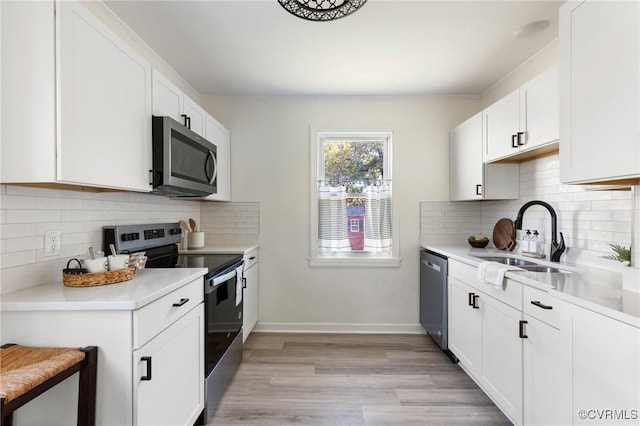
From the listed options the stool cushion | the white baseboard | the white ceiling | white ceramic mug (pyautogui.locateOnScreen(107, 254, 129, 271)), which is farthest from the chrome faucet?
the stool cushion

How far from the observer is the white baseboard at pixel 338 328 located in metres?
3.39

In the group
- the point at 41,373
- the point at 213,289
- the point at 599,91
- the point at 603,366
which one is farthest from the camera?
the point at 213,289

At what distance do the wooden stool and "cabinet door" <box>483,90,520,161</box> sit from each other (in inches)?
104

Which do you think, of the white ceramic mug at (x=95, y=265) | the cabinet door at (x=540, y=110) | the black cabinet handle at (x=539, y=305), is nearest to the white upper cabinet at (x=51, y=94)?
the white ceramic mug at (x=95, y=265)

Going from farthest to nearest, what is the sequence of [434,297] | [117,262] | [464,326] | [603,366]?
[434,297] → [464,326] → [117,262] → [603,366]

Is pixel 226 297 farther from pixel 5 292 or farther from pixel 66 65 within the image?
pixel 66 65

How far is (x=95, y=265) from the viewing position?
1540mm

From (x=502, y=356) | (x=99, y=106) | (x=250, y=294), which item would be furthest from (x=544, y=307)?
(x=250, y=294)

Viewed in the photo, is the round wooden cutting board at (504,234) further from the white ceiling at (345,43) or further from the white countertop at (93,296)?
the white countertop at (93,296)

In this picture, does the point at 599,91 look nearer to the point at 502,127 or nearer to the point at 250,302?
the point at 502,127

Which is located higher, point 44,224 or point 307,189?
point 307,189

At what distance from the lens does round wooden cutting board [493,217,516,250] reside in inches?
111

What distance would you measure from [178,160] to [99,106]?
1.98 ft

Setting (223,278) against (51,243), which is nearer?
(51,243)
